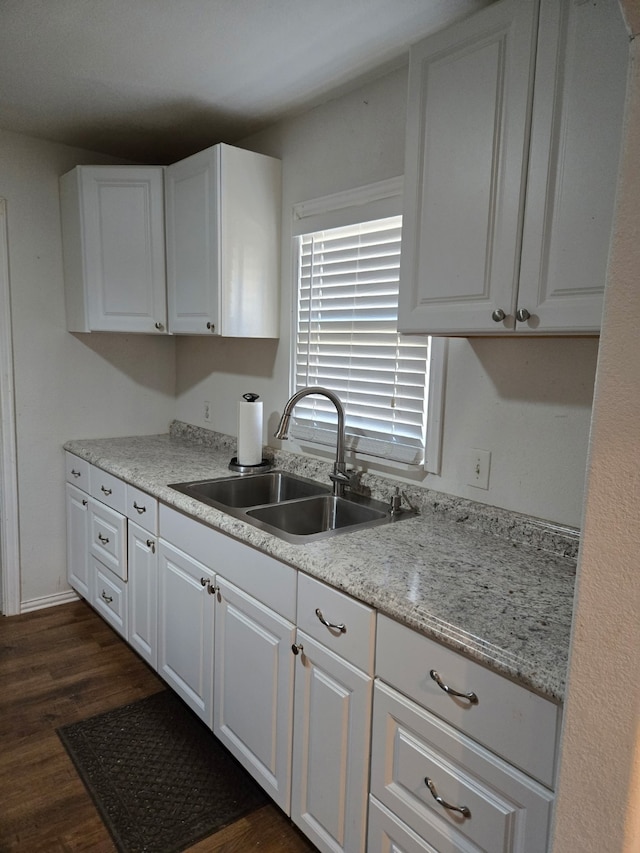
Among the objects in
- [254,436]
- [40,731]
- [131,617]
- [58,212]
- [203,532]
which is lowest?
[40,731]

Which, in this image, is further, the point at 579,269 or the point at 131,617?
the point at 131,617

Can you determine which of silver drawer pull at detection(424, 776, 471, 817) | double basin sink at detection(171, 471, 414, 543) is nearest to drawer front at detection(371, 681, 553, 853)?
silver drawer pull at detection(424, 776, 471, 817)

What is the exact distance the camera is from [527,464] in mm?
1658

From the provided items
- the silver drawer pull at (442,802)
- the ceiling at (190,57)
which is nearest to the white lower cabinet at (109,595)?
the silver drawer pull at (442,802)

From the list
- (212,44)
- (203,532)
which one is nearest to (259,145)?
(212,44)

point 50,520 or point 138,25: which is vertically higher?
point 138,25

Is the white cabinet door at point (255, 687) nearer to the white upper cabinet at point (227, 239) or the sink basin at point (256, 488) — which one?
the sink basin at point (256, 488)

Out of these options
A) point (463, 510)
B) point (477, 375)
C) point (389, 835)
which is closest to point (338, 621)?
point (389, 835)

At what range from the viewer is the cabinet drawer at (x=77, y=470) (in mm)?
2842

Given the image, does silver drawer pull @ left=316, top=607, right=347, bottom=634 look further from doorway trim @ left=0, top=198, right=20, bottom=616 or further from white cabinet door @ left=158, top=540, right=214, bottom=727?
doorway trim @ left=0, top=198, right=20, bottom=616

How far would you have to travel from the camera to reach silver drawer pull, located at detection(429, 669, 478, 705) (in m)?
1.09

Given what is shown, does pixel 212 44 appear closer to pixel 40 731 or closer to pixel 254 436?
pixel 254 436

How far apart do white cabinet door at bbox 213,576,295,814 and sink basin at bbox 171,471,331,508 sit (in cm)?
51

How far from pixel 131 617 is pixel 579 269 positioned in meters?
2.22
